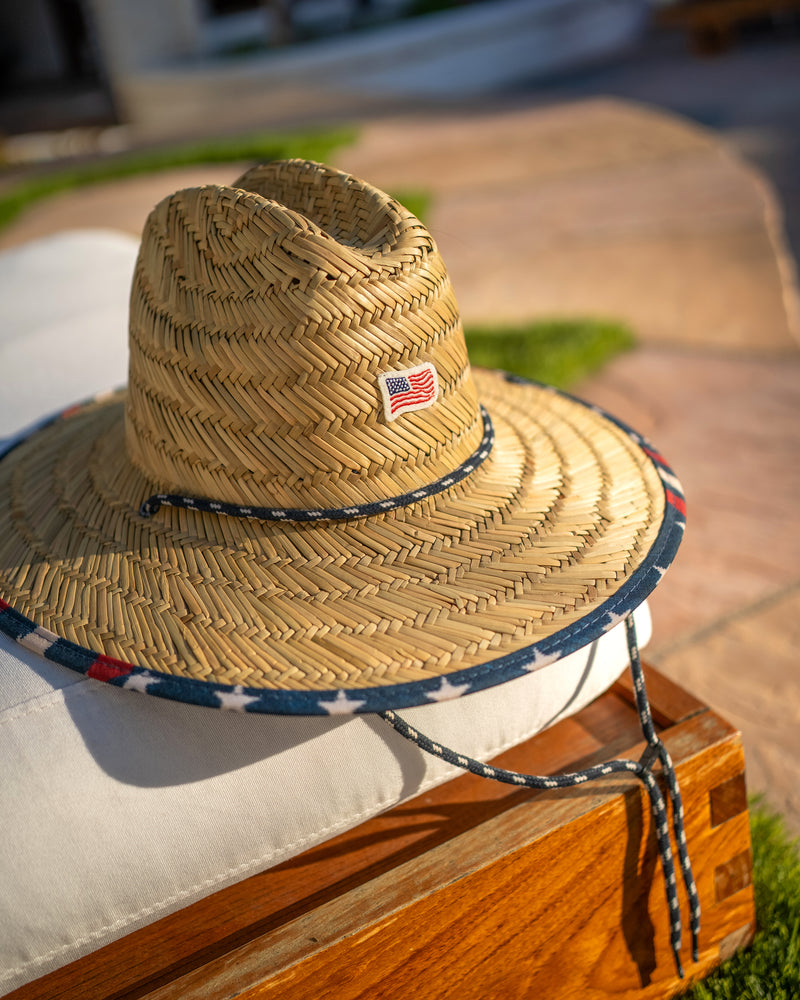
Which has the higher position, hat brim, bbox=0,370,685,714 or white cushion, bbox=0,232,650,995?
hat brim, bbox=0,370,685,714

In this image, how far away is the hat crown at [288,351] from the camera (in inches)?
40.3

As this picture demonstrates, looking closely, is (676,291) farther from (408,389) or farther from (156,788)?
(156,788)

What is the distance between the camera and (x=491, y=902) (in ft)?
3.49

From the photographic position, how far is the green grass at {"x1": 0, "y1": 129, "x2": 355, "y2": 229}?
618 cm

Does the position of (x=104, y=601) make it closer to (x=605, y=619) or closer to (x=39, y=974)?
(x=39, y=974)

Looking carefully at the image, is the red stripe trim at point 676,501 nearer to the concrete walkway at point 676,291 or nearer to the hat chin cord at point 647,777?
the hat chin cord at point 647,777

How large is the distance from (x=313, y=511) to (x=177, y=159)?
619cm

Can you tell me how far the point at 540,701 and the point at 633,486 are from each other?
0.92 ft

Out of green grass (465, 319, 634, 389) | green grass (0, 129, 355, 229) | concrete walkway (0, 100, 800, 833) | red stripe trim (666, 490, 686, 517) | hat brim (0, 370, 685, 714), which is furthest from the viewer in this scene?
green grass (0, 129, 355, 229)

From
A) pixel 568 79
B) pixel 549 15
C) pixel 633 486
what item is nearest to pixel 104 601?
pixel 633 486

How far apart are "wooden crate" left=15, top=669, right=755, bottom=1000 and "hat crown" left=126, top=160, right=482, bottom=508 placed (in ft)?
1.28

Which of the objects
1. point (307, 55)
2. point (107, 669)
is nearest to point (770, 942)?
point (107, 669)

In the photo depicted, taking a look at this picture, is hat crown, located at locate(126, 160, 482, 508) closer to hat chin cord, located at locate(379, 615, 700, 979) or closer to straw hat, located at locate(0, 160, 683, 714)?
straw hat, located at locate(0, 160, 683, 714)

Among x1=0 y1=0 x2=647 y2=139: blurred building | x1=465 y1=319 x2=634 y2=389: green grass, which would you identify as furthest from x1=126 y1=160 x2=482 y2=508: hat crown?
x1=0 y1=0 x2=647 y2=139: blurred building
